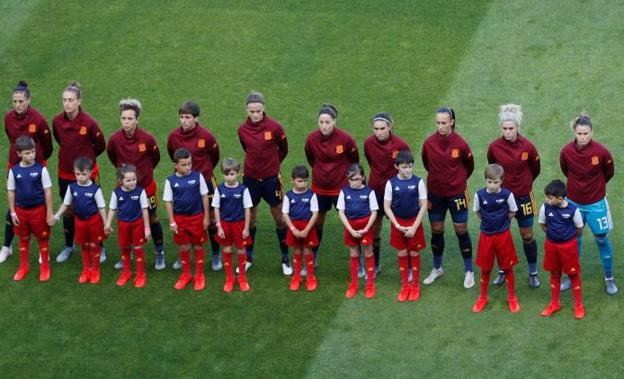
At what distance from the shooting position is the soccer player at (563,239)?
44.8ft

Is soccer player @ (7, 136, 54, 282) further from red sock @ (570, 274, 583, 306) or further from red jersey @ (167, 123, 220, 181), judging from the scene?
red sock @ (570, 274, 583, 306)

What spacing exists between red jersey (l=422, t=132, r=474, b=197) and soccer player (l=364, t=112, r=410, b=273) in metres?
0.30

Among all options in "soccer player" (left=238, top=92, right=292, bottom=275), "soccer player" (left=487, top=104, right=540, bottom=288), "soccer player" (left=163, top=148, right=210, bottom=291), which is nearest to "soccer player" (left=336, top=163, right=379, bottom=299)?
"soccer player" (left=238, top=92, right=292, bottom=275)

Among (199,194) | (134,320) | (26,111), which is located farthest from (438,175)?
(26,111)

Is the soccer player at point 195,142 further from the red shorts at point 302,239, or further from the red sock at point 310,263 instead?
the red sock at point 310,263

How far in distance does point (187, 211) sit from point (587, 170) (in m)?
4.35

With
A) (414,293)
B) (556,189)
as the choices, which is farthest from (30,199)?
(556,189)

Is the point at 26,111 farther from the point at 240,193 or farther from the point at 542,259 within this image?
the point at 542,259

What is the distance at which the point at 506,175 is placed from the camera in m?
14.3

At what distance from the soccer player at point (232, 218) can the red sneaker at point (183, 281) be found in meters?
0.45

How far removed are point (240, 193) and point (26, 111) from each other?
274cm

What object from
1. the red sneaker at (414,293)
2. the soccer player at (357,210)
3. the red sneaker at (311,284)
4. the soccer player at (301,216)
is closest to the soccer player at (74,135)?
the soccer player at (301,216)

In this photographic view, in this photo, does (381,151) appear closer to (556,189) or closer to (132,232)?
(556,189)

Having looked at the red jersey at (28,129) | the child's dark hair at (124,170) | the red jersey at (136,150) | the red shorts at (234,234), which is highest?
the red jersey at (28,129)
